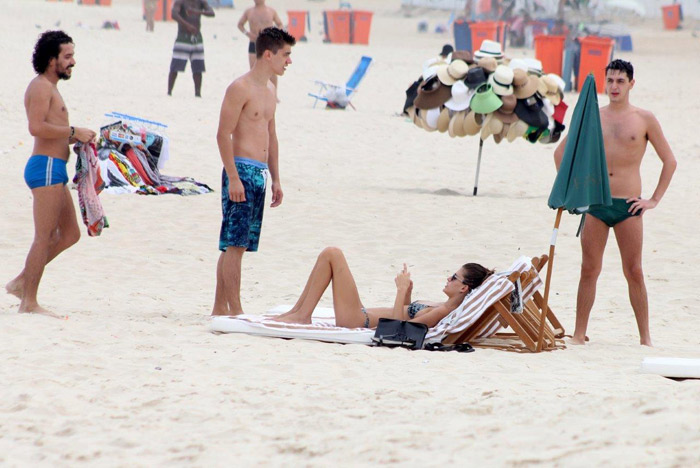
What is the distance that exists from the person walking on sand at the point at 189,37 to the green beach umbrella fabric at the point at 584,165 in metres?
11.4

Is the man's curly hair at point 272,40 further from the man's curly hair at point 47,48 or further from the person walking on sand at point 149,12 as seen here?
the person walking on sand at point 149,12

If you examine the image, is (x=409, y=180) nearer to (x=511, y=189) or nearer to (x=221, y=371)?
(x=511, y=189)

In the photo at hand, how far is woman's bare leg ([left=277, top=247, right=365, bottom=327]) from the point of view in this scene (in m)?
5.87

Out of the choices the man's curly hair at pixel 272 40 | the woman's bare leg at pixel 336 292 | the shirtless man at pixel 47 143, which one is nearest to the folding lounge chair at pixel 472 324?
the woman's bare leg at pixel 336 292

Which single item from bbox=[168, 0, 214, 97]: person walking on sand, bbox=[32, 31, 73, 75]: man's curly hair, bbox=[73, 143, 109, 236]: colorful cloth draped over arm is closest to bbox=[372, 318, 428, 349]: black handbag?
bbox=[73, 143, 109, 236]: colorful cloth draped over arm

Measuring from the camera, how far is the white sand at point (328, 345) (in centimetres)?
383

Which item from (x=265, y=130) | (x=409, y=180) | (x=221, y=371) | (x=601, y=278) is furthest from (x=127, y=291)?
(x=409, y=180)

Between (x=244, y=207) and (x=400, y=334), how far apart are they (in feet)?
4.08

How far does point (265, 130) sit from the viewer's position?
245 inches

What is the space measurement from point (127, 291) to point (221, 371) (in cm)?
257

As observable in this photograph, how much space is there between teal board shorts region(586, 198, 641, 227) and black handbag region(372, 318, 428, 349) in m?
1.21

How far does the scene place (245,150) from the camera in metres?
6.12

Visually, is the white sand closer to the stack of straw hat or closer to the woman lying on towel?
the woman lying on towel

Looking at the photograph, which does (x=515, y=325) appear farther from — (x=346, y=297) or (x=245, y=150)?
(x=245, y=150)
